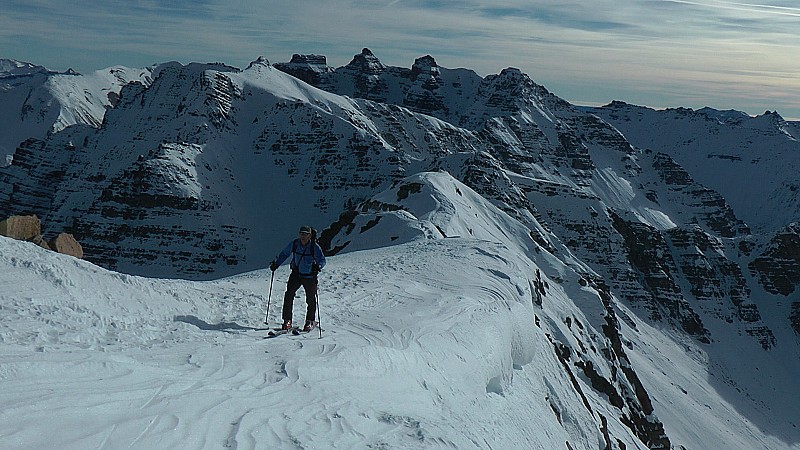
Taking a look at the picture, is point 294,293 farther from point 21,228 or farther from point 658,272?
point 658,272

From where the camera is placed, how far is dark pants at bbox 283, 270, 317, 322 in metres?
12.7

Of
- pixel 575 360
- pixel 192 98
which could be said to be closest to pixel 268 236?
pixel 192 98

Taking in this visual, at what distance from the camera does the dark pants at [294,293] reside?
12.7 meters

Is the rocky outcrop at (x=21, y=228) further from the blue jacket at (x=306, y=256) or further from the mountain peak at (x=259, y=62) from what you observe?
the mountain peak at (x=259, y=62)

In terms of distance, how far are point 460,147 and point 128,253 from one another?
86.6 meters

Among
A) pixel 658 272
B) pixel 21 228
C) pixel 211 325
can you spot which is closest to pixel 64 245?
pixel 21 228

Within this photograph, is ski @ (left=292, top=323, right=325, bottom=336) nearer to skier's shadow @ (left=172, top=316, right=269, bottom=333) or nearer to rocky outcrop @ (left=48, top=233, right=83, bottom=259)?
skier's shadow @ (left=172, top=316, right=269, bottom=333)

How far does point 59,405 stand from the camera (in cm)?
684

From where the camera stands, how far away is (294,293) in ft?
42.1

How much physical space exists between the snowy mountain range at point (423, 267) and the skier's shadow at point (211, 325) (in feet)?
0.30

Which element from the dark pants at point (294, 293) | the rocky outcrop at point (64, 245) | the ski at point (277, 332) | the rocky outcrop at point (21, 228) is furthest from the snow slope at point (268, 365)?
the rocky outcrop at point (21, 228)

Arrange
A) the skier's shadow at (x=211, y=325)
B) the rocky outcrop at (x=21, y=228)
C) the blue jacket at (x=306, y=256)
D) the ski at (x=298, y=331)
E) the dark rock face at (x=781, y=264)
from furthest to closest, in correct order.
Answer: the dark rock face at (x=781, y=264)
the rocky outcrop at (x=21, y=228)
the blue jacket at (x=306, y=256)
the ski at (x=298, y=331)
the skier's shadow at (x=211, y=325)

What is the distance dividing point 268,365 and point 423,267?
13432 mm

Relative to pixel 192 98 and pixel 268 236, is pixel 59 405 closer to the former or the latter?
pixel 268 236
